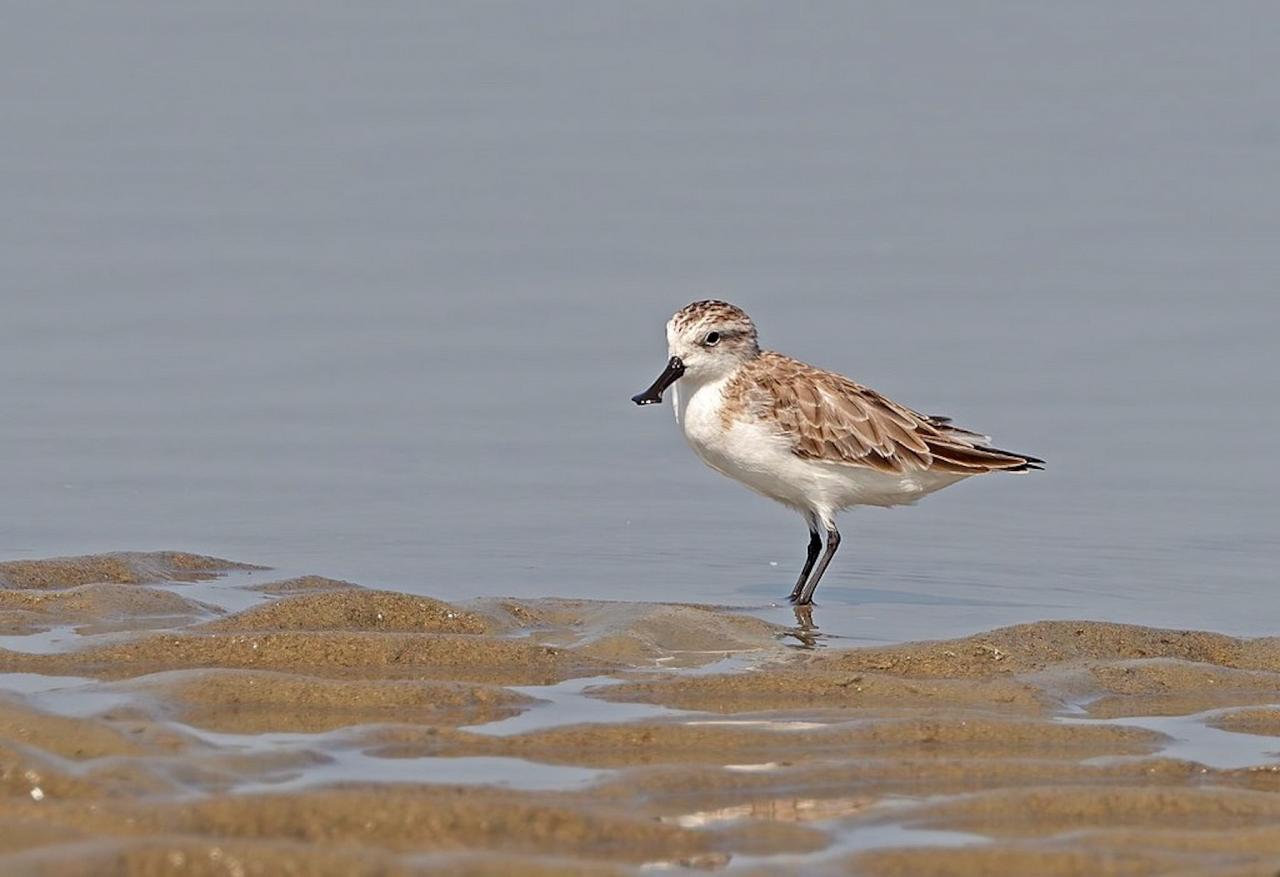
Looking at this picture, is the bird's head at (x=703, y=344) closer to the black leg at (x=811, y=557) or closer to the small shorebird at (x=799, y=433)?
the small shorebird at (x=799, y=433)

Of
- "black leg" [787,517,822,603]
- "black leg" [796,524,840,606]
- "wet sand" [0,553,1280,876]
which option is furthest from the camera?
"black leg" [787,517,822,603]

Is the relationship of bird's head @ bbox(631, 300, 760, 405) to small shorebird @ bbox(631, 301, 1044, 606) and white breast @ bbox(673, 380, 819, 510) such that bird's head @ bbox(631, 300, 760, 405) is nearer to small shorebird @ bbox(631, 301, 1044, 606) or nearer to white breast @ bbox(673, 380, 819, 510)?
small shorebird @ bbox(631, 301, 1044, 606)

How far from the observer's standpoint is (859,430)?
11156 mm

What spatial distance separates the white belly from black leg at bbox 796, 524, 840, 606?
0.10m

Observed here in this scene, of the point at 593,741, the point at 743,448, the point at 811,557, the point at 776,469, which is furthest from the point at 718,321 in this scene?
the point at 593,741

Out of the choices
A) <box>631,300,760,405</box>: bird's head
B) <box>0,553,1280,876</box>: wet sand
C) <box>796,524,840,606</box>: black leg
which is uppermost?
<box>631,300,760,405</box>: bird's head

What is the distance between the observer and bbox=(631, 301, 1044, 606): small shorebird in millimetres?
11031

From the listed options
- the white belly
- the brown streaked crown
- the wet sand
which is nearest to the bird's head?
the brown streaked crown

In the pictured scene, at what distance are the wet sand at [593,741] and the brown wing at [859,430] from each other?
62.7 inches

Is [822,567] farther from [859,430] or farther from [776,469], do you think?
[859,430]

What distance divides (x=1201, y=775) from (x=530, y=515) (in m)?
6.17

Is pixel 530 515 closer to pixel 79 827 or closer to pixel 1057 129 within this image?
pixel 79 827

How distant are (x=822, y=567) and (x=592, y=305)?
5079 mm

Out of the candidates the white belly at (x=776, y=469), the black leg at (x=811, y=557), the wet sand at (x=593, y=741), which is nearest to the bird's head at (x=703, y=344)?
the white belly at (x=776, y=469)
